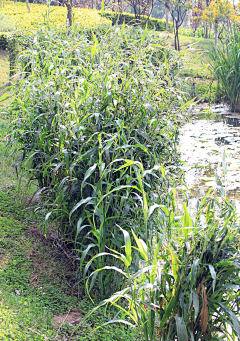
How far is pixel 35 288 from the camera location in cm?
227

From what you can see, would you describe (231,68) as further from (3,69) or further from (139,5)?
(139,5)

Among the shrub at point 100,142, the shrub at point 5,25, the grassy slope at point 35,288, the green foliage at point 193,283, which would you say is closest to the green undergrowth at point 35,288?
the grassy slope at point 35,288

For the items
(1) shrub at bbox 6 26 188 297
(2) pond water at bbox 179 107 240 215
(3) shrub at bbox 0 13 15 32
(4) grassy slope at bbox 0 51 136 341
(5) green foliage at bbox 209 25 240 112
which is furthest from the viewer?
(3) shrub at bbox 0 13 15 32

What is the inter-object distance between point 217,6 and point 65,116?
499 inches

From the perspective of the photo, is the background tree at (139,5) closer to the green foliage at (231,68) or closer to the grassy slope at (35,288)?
the green foliage at (231,68)

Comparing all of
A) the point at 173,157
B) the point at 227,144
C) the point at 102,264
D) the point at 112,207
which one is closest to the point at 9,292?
the point at 102,264

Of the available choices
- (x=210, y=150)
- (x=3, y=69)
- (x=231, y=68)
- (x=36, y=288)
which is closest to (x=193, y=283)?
(x=36, y=288)

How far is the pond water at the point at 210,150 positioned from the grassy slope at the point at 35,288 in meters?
1.90

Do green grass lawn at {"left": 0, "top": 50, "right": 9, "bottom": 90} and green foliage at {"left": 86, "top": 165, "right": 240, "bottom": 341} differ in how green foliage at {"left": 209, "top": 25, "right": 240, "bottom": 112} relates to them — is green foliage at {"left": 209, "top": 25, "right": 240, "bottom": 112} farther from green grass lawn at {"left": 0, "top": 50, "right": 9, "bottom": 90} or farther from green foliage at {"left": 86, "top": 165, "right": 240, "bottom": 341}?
green foliage at {"left": 86, "top": 165, "right": 240, "bottom": 341}

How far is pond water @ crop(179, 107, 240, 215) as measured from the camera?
4660mm

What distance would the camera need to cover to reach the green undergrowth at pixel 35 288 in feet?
6.21

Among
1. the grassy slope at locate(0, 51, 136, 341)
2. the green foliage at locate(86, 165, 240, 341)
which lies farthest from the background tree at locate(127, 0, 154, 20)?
the green foliage at locate(86, 165, 240, 341)

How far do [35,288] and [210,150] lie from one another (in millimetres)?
4474

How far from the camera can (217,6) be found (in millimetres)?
12938
